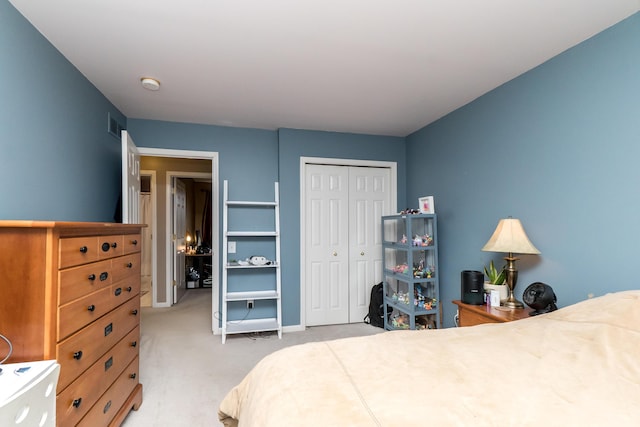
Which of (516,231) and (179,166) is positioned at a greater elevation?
(179,166)

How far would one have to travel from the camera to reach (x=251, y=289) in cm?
361

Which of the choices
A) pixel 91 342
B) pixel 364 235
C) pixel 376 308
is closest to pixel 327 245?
pixel 364 235

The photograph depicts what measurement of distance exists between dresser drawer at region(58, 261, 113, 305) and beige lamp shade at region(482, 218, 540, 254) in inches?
96.2

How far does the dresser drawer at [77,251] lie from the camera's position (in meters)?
1.27

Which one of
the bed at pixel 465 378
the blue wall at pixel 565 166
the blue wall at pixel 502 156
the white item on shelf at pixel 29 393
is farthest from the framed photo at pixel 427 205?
the white item on shelf at pixel 29 393

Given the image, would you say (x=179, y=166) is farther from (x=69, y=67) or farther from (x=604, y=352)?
(x=604, y=352)

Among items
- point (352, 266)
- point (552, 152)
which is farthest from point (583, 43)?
point (352, 266)

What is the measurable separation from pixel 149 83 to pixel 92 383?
2.10m

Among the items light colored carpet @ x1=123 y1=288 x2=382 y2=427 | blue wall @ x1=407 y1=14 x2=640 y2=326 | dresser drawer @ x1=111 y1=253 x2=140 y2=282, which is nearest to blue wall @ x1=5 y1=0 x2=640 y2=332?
blue wall @ x1=407 y1=14 x2=640 y2=326

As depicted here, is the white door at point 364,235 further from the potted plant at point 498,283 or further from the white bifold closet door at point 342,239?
the potted plant at point 498,283

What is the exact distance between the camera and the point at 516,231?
7.07 feet

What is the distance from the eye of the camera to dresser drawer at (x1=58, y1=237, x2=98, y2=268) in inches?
50.0

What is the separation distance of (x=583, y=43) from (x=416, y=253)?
234 cm

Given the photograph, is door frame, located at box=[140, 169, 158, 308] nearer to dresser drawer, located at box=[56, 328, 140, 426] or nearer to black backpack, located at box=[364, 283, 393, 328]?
dresser drawer, located at box=[56, 328, 140, 426]
